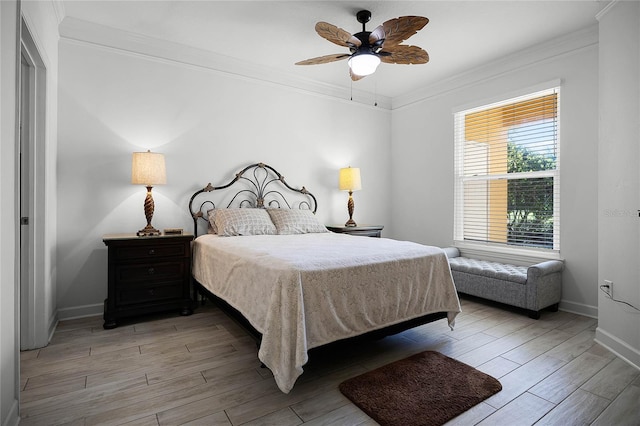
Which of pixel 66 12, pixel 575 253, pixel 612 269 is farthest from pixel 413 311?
pixel 66 12

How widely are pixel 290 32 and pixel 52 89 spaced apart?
2.15 meters

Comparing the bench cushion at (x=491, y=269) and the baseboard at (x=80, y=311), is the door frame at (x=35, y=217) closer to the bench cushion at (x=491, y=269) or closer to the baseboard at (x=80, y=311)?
the baseboard at (x=80, y=311)

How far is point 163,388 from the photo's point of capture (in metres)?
2.03

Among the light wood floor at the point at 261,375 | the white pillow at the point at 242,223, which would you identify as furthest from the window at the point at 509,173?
the white pillow at the point at 242,223

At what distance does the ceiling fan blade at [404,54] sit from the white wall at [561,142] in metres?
1.66

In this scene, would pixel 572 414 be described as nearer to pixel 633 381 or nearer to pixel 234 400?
pixel 633 381

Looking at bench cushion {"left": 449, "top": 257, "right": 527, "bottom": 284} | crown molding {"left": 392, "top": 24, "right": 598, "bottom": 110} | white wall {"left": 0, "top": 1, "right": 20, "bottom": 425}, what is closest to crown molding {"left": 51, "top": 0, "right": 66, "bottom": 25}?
white wall {"left": 0, "top": 1, "right": 20, "bottom": 425}

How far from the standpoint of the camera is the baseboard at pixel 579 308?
329cm

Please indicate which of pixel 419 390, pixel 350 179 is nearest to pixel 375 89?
pixel 350 179

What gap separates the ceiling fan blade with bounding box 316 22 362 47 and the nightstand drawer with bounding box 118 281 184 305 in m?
2.54

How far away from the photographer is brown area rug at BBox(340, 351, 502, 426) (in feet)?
5.81

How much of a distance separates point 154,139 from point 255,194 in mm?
1256

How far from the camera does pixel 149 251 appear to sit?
3.16 m

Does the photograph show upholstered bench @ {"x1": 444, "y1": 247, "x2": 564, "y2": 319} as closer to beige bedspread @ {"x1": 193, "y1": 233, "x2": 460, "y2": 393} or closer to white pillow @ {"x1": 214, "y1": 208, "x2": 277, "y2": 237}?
beige bedspread @ {"x1": 193, "y1": 233, "x2": 460, "y2": 393}
